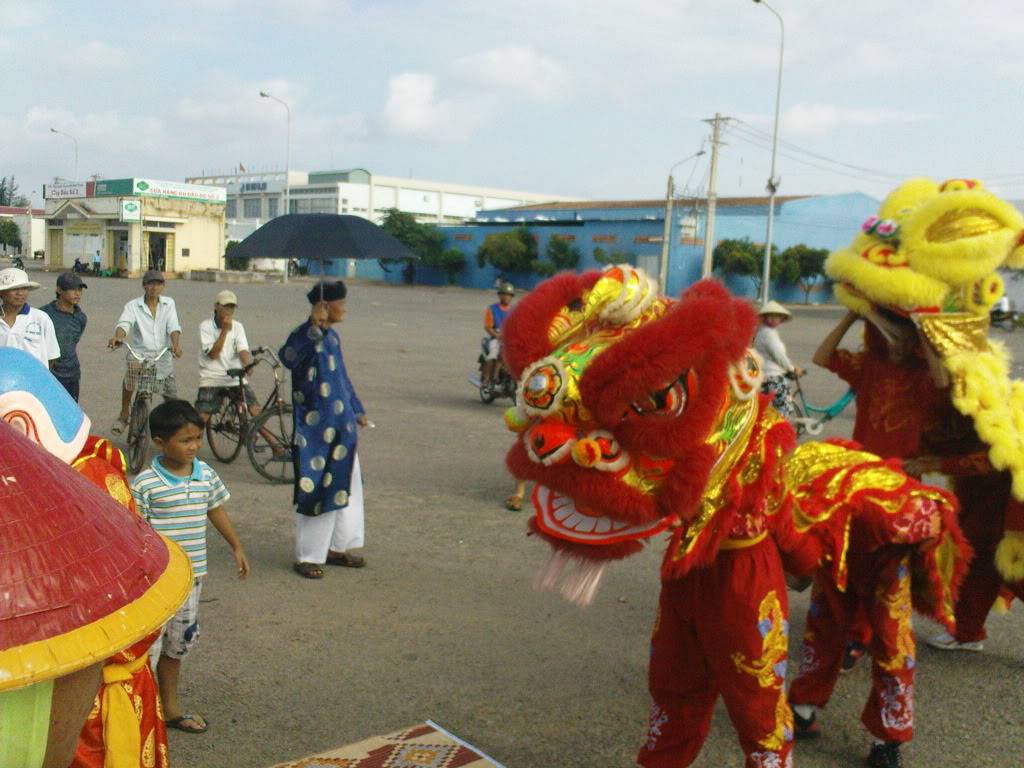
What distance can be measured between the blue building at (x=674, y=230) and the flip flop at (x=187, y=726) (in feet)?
132

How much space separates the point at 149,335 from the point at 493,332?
171 inches

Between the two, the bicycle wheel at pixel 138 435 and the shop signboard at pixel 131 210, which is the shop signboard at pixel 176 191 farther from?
the bicycle wheel at pixel 138 435

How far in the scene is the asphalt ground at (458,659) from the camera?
3.69 meters

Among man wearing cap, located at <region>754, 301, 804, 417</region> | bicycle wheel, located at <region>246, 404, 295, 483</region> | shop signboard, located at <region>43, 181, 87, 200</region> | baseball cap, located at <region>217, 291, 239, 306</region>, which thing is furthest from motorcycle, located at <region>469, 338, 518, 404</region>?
shop signboard, located at <region>43, 181, 87, 200</region>

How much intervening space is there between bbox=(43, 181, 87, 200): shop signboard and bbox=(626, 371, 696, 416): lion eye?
196ft

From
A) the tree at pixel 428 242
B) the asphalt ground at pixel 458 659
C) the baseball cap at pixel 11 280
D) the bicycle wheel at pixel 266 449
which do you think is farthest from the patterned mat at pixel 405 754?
the tree at pixel 428 242

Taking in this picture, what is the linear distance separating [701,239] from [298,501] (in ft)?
138

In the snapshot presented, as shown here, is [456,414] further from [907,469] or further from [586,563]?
[586,563]

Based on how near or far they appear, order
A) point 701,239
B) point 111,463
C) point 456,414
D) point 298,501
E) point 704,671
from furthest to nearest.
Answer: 1. point 701,239
2. point 456,414
3. point 298,501
4. point 704,671
5. point 111,463

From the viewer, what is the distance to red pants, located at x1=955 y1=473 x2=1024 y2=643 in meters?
4.29

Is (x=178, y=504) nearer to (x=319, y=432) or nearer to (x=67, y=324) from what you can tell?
(x=319, y=432)

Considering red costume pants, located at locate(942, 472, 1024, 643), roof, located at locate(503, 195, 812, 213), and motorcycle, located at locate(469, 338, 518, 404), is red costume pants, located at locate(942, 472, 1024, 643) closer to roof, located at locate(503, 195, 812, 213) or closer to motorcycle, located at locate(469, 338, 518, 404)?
motorcycle, located at locate(469, 338, 518, 404)

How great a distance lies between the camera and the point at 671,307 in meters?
2.62

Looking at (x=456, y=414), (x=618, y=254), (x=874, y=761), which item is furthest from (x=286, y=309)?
(x=874, y=761)
